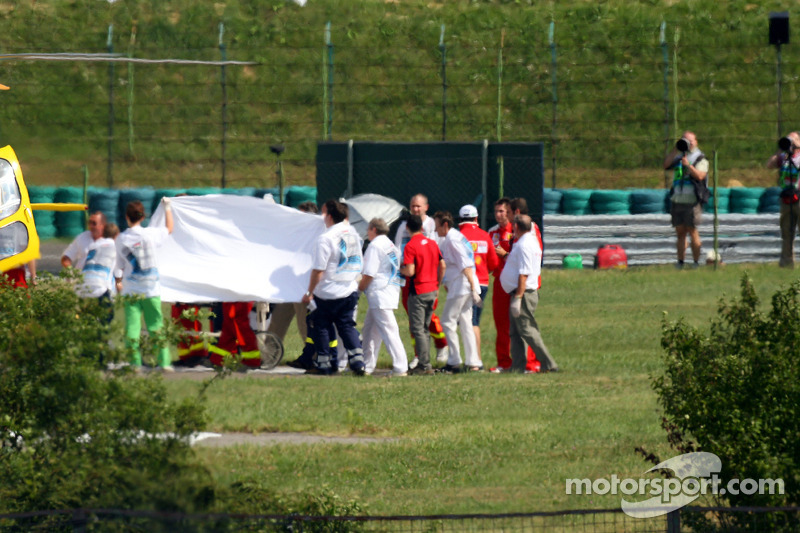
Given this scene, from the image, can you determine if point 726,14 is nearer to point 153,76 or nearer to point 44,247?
point 153,76

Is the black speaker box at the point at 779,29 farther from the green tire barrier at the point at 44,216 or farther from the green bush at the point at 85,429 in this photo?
the green bush at the point at 85,429

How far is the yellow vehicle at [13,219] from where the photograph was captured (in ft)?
46.2

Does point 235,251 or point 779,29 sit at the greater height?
point 779,29

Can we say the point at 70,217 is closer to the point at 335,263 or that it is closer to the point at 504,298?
the point at 335,263

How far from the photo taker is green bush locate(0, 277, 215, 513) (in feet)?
19.3

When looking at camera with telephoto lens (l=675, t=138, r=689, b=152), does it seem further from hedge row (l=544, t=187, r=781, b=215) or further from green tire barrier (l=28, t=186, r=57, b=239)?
green tire barrier (l=28, t=186, r=57, b=239)

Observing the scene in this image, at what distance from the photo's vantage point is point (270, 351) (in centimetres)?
1433

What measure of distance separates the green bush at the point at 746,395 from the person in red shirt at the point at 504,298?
6819mm

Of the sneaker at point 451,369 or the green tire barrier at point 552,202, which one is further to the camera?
the green tire barrier at point 552,202

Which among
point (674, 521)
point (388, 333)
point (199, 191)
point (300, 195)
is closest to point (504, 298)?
point (388, 333)

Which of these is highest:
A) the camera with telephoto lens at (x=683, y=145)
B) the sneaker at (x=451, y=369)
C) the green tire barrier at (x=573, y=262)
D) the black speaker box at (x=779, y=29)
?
the black speaker box at (x=779, y=29)

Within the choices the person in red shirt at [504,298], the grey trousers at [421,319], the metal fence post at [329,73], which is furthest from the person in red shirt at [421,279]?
the metal fence post at [329,73]

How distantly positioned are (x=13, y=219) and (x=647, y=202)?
14328 millimetres

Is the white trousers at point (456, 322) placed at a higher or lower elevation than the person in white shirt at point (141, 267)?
lower
